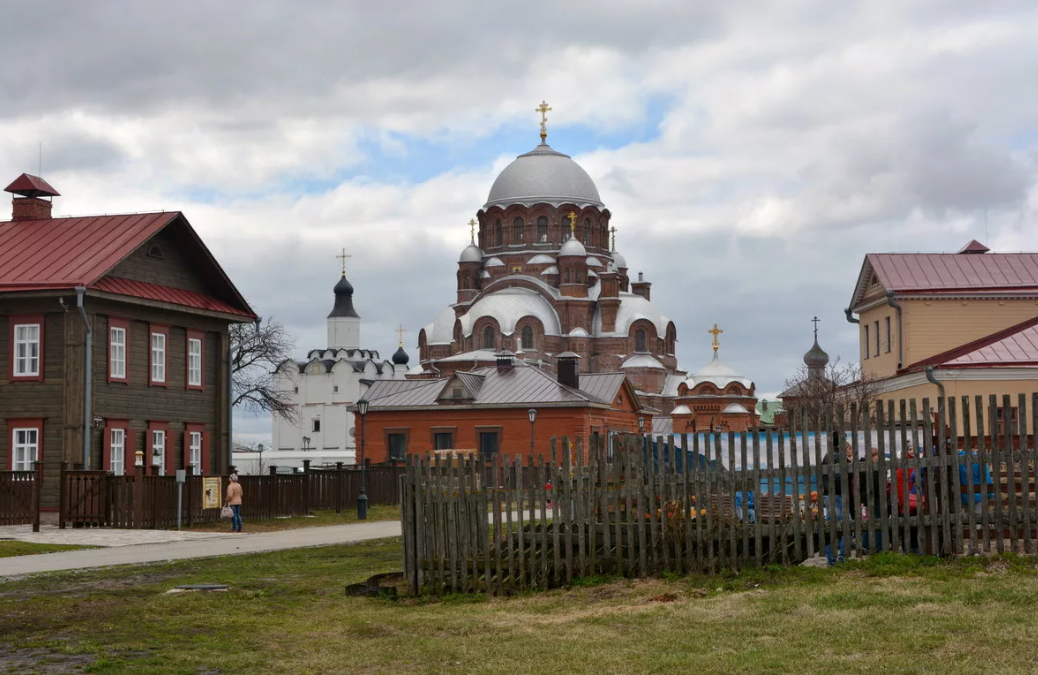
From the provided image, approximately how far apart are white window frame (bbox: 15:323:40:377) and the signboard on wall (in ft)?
19.5

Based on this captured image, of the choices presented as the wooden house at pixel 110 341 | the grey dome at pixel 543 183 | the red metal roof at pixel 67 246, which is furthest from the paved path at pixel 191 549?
the grey dome at pixel 543 183

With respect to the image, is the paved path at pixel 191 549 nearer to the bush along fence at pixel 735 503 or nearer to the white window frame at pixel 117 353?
the bush along fence at pixel 735 503

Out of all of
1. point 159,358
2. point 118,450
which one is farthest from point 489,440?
point 118,450

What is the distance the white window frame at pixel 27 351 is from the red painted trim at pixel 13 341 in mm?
58

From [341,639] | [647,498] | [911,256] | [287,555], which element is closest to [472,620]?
[341,639]

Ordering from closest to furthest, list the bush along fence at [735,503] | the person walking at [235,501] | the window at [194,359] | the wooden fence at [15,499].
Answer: the bush along fence at [735,503]
the person walking at [235,501]
the wooden fence at [15,499]
the window at [194,359]

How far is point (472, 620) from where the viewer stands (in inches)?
465

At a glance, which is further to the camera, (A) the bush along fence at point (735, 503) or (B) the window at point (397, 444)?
(B) the window at point (397, 444)

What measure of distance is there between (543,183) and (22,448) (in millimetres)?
65244

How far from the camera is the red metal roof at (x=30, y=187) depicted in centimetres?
3772

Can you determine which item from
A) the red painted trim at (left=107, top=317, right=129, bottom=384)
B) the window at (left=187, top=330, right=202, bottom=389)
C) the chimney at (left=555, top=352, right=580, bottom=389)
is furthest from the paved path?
the chimney at (left=555, top=352, right=580, bottom=389)

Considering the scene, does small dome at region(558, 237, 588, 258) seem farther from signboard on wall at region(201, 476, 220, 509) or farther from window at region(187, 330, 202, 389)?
signboard on wall at region(201, 476, 220, 509)

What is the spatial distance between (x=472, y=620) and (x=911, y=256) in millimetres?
30596

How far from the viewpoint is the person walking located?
28.7 m
